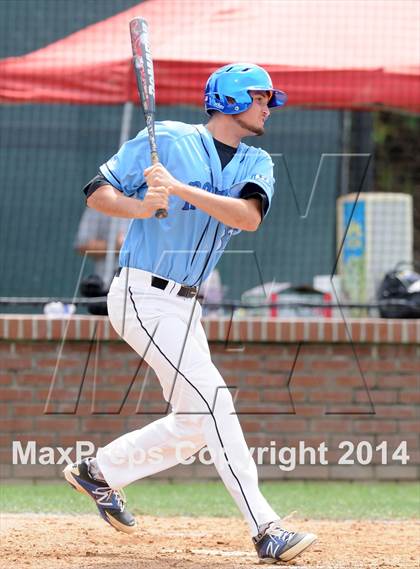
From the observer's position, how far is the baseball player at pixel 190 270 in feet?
16.6

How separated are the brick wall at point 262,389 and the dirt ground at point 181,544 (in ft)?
5.03

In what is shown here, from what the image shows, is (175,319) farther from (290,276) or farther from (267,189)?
(290,276)

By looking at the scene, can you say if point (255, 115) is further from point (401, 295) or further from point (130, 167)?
point (401, 295)

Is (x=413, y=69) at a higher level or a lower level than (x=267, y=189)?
→ higher

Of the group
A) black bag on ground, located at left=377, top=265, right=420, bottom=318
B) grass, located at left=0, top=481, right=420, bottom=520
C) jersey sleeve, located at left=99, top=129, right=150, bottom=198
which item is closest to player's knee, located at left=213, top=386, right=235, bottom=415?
jersey sleeve, located at left=99, top=129, right=150, bottom=198

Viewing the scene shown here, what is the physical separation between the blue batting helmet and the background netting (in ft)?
16.3

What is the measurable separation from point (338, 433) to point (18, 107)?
521cm

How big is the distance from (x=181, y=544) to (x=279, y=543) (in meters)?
0.89

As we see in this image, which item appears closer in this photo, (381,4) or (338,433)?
(338,433)

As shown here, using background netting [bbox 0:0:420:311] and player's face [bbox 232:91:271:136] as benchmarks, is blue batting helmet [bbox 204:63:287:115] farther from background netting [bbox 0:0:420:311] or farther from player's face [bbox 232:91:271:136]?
background netting [bbox 0:0:420:311]

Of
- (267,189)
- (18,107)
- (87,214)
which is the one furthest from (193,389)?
(18,107)

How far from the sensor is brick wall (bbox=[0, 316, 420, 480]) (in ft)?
26.7

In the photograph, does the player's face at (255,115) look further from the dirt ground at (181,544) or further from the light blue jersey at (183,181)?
the dirt ground at (181,544)

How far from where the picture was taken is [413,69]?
8.48 m
